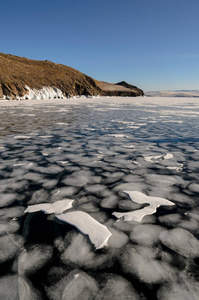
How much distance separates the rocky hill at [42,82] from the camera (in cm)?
2591

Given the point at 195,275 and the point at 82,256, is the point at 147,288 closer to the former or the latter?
the point at 195,275

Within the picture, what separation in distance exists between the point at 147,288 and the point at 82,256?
14.6 inches

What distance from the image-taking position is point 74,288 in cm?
94

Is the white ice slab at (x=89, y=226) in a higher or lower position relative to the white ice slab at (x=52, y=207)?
higher

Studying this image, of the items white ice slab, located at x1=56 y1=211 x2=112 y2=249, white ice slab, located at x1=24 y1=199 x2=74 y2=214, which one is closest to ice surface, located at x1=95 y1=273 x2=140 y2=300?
white ice slab, located at x1=56 y1=211 x2=112 y2=249

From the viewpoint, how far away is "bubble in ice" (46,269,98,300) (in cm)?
90

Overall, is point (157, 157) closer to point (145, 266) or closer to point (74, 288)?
point (145, 266)

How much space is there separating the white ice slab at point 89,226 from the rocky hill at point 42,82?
23.5 metres

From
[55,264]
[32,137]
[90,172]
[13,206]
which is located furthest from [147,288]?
[32,137]

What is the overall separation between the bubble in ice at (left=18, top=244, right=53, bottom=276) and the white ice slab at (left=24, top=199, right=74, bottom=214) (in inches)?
15.4

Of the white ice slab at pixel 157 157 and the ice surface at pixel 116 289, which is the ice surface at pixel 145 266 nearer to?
the ice surface at pixel 116 289

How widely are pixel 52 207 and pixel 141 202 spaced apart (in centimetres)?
74

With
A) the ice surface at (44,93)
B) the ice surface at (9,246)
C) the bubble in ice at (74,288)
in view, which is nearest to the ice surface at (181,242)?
the bubble in ice at (74,288)

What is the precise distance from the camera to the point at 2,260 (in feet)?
3.62
